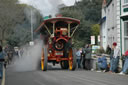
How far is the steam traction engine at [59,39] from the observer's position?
1781cm

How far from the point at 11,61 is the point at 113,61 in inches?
612

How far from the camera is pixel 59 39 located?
58.0 ft

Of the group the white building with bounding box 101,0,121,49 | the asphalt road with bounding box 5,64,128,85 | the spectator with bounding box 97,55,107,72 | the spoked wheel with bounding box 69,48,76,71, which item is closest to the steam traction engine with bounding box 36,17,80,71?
the spoked wheel with bounding box 69,48,76,71

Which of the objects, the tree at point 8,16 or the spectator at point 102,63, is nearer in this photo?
the spectator at point 102,63

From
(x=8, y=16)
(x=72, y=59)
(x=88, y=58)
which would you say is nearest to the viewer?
(x=72, y=59)

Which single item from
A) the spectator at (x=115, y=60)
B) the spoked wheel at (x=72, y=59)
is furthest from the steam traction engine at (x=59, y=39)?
the spectator at (x=115, y=60)

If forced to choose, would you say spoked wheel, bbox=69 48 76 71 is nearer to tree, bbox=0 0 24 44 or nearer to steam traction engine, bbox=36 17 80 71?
steam traction engine, bbox=36 17 80 71

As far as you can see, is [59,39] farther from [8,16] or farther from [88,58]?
[8,16]

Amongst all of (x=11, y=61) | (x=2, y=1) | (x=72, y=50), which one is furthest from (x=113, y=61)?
(x=2, y=1)

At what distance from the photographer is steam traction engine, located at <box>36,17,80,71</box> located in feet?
58.4

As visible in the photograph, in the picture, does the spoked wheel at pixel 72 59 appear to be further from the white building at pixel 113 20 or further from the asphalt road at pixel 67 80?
the white building at pixel 113 20

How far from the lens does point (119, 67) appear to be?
17266mm

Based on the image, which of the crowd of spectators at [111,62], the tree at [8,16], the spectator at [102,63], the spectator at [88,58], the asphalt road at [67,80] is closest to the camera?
the asphalt road at [67,80]

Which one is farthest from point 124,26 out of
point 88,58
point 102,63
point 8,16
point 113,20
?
point 8,16
